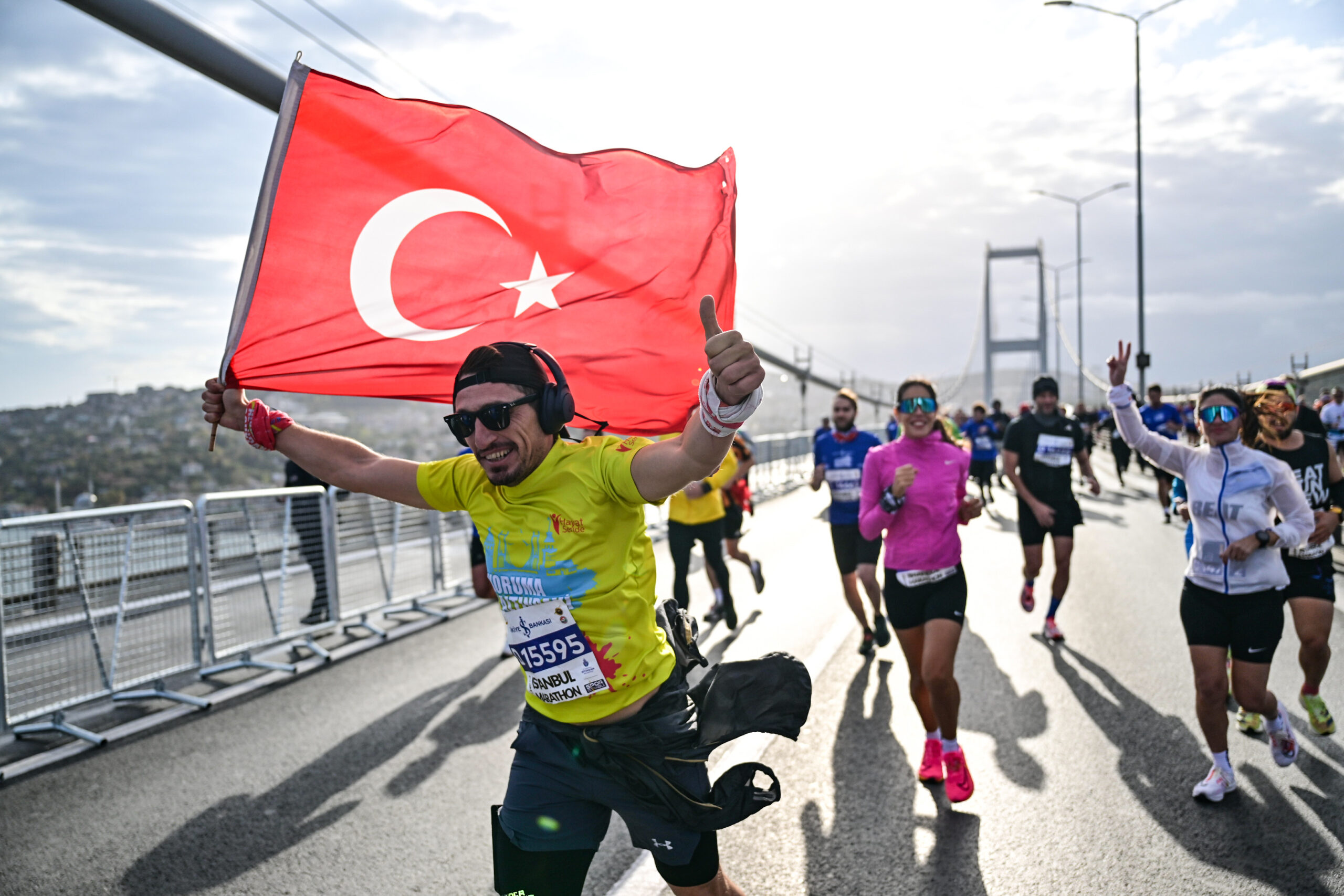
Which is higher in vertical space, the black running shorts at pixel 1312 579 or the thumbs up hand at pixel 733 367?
the thumbs up hand at pixel 733 367

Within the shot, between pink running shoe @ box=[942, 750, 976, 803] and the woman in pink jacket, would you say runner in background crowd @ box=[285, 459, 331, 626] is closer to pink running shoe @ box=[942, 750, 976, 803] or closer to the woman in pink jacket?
the woman in pink jacket

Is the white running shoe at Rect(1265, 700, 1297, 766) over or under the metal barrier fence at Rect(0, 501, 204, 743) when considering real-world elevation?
under

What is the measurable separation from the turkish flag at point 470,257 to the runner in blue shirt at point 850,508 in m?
4.08

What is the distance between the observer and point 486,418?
2.51 meters

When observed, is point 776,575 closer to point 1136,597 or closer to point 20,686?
point 1136,597

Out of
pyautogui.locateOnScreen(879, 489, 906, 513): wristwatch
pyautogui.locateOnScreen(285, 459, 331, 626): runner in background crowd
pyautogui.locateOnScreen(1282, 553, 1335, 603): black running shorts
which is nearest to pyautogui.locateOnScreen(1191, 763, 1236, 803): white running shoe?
pyautogui.locateOnScreen(1282, 553, 1335, 603): black running shorts

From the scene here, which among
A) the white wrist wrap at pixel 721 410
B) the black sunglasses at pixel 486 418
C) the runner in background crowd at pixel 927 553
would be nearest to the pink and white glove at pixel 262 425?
the black sunglasses at pixel 486 418

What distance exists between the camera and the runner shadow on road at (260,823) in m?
3.92

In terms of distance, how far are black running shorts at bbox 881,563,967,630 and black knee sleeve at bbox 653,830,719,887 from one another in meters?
2.50

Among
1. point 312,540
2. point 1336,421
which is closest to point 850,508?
point 312,540

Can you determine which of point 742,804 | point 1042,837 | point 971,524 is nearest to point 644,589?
point 742,804

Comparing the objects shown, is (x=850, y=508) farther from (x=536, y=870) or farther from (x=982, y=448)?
(x=982, y=448)

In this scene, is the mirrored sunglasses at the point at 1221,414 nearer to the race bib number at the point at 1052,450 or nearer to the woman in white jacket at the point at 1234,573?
the woman in white jacket at the point at 1234,573

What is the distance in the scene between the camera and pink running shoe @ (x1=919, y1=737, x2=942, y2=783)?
184 inches
